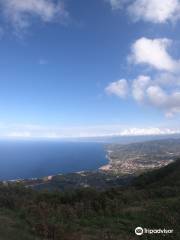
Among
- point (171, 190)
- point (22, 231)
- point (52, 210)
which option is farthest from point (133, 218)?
point (171, 190)

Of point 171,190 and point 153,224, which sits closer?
point 153,224

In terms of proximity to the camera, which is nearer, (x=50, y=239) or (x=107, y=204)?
(x=50, y=239)

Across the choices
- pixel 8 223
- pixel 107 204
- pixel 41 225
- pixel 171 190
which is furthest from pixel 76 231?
pixel 171 190

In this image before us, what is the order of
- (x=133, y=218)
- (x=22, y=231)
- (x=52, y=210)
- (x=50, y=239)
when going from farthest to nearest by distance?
(x=52, y=210) → (x=133, y=218) → (x=22, y=231) → (x=50, y=239)

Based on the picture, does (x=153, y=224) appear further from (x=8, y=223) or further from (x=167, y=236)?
(x=8, y=223)

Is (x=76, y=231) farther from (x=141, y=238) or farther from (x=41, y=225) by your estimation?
(x=141, y=238)

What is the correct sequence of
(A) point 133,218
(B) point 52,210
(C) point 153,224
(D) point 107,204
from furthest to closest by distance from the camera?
(D) point 107,204
(B) point 52,210
(A) point 133,218
(C) point 153,224

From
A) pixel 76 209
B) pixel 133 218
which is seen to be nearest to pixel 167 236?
pixel 133 218

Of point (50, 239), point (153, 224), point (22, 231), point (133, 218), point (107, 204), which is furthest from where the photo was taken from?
point (107, 204)

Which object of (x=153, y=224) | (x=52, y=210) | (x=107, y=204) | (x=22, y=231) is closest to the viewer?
(x=22, y=231)
